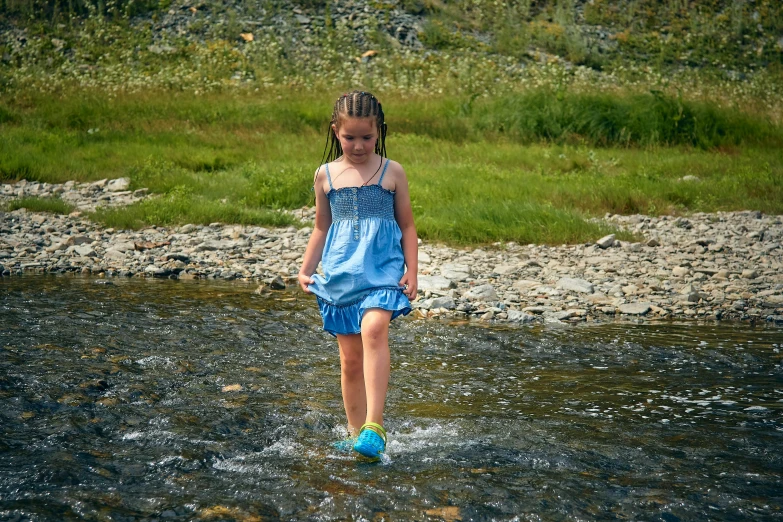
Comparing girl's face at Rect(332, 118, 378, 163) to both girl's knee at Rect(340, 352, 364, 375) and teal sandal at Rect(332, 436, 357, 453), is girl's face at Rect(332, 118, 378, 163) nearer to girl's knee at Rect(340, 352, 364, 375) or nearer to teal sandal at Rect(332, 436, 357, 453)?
girl's knee at Rect(340, 352, 364, 375)

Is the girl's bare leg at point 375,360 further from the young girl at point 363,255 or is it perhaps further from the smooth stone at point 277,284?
the smooth stone at point 277,284

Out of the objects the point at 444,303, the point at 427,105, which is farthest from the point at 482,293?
the point at 427,105

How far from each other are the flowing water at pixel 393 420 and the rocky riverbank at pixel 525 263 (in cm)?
60

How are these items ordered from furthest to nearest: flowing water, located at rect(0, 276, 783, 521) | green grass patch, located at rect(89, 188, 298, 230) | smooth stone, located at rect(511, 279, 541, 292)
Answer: green grass patch, located at rect(89, 188, 298, 230) < smooth stone, located at rect(511, 279, 541, 292) < flowing water, located at rect(0, 276, 783, 521)

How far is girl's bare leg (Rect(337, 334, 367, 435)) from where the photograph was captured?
425cm

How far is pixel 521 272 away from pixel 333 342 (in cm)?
293

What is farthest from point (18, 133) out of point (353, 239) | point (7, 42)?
point (353, 239)

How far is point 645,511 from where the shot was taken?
3439 mm

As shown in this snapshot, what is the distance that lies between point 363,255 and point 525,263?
5359mm

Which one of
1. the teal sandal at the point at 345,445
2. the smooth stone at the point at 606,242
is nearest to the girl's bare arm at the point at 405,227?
the teal sandal at the point at 345,445

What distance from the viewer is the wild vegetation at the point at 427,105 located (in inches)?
470

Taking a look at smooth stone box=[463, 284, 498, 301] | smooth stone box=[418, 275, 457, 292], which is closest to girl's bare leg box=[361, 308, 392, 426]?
smooth stone box=[463, 284, 498, 301]

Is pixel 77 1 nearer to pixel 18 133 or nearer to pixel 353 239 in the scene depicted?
pixel 18 133

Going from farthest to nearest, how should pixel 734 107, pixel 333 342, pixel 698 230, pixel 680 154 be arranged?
1. pixel 734 107
2. pixel 680 154
3. pixel 698 230
4. pixel 333 342
